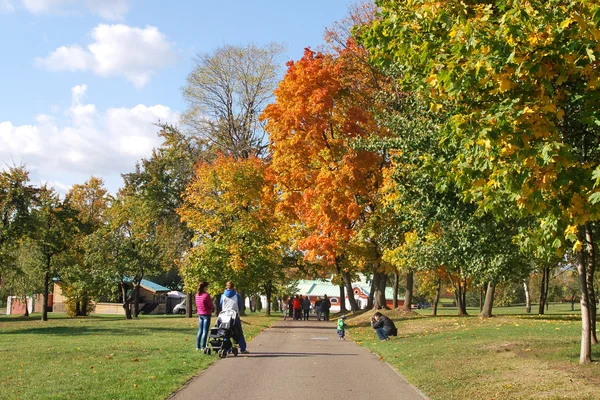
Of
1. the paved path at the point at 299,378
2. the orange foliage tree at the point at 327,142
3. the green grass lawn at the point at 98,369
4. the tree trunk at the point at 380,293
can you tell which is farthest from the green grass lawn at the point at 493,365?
the tree trunk at the point at 380,293

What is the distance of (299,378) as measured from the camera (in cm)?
1200

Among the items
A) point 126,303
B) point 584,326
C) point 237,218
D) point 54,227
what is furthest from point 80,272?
point 584,326

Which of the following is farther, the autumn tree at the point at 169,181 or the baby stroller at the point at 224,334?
the autumn tree at the point at 169,181

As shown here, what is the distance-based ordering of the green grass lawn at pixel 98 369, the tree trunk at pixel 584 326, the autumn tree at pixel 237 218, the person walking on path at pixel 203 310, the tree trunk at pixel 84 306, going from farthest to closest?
the tree trunk at pixel 84 306 < the autumn tree at pixel 237 218 < the person walking on path at pixel 203 310 < the tree trunk at pixel 584 326 < the green grass lawn at pixel 98 369

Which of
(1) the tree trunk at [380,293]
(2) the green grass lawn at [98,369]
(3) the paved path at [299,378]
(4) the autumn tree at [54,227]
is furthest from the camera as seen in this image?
(4) the autumn tree at [54,227]

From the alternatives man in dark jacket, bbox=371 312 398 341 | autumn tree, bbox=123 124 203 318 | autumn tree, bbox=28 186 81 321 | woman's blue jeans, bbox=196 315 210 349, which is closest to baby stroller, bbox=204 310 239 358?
woman's blue jeans, bbox=196 315 210 349

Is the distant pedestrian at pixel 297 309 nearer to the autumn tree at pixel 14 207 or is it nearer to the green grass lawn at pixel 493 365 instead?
the autumn tree at pixel 14 207

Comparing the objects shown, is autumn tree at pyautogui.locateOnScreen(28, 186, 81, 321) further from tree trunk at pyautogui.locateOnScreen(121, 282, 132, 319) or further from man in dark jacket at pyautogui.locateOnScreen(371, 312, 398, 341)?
man in dark jacket at pyautogui.locateOnScreen(371, 312, 398, 341)

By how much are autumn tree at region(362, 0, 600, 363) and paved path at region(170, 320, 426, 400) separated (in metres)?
3.60

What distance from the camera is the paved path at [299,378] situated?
1021 centimetres

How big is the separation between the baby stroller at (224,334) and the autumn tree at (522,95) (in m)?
7.58

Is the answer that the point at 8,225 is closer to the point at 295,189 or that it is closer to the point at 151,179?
the point at 295,189

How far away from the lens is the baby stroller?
15.4 m

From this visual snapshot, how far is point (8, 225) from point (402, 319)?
19014 millimetres
